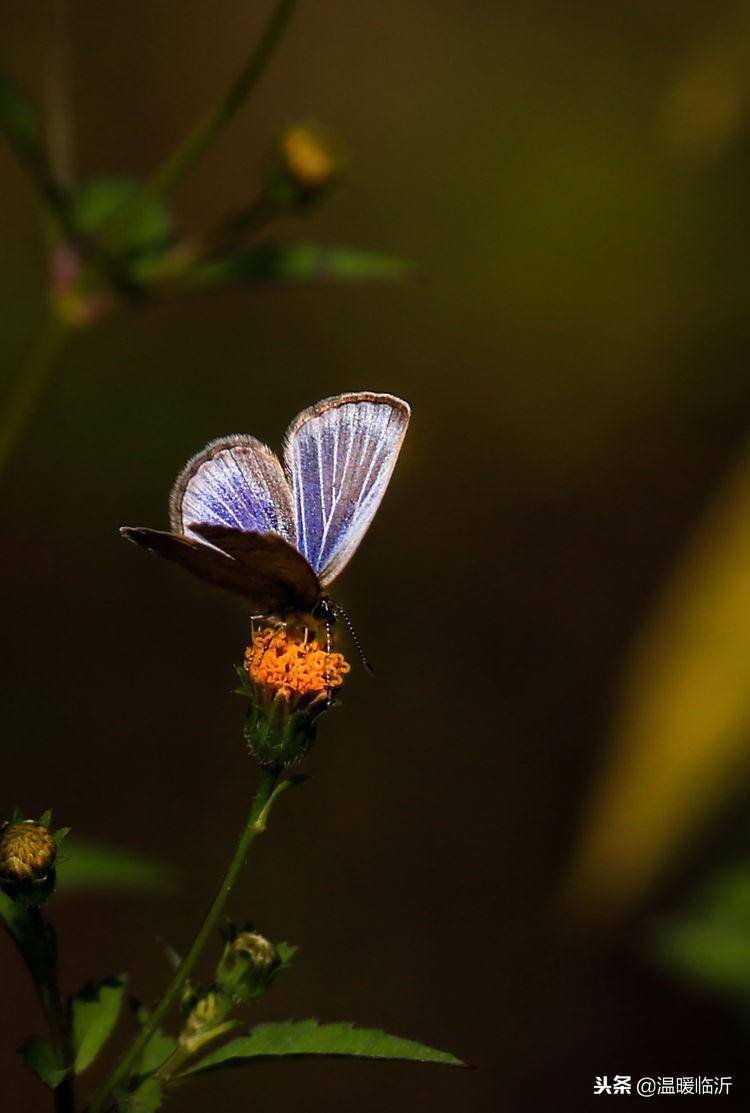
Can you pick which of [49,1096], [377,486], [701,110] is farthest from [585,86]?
[49,1096]

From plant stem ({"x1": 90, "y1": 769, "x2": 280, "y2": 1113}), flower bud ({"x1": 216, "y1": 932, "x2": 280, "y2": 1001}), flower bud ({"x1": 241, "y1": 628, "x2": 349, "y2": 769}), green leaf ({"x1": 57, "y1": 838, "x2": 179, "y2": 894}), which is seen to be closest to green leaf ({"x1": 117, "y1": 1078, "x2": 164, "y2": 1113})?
plant stem ({"x1": 90, "y1": 769, "x2": 280, "y2": 1113})

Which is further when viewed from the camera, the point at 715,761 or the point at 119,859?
the point at 715,761

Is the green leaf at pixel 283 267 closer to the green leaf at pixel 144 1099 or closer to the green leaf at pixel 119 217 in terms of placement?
the green leaf at pixel 119 217

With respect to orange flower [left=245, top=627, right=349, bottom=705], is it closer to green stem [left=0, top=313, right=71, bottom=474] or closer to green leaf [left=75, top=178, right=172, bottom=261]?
green stem [left=0, top=313, right=71, bottom=474]

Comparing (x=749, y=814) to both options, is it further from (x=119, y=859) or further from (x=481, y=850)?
(x=119, y=859)

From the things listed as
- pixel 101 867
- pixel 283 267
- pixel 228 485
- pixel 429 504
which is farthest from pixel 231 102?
pixel 429 504

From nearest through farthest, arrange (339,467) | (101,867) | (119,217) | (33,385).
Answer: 1. (339,467)
2. (101,867)
3. (33,385)
4. (119,217)

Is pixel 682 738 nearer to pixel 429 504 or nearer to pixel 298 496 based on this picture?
pixel 298 496

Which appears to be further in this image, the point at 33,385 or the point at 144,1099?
the point at 33,385
